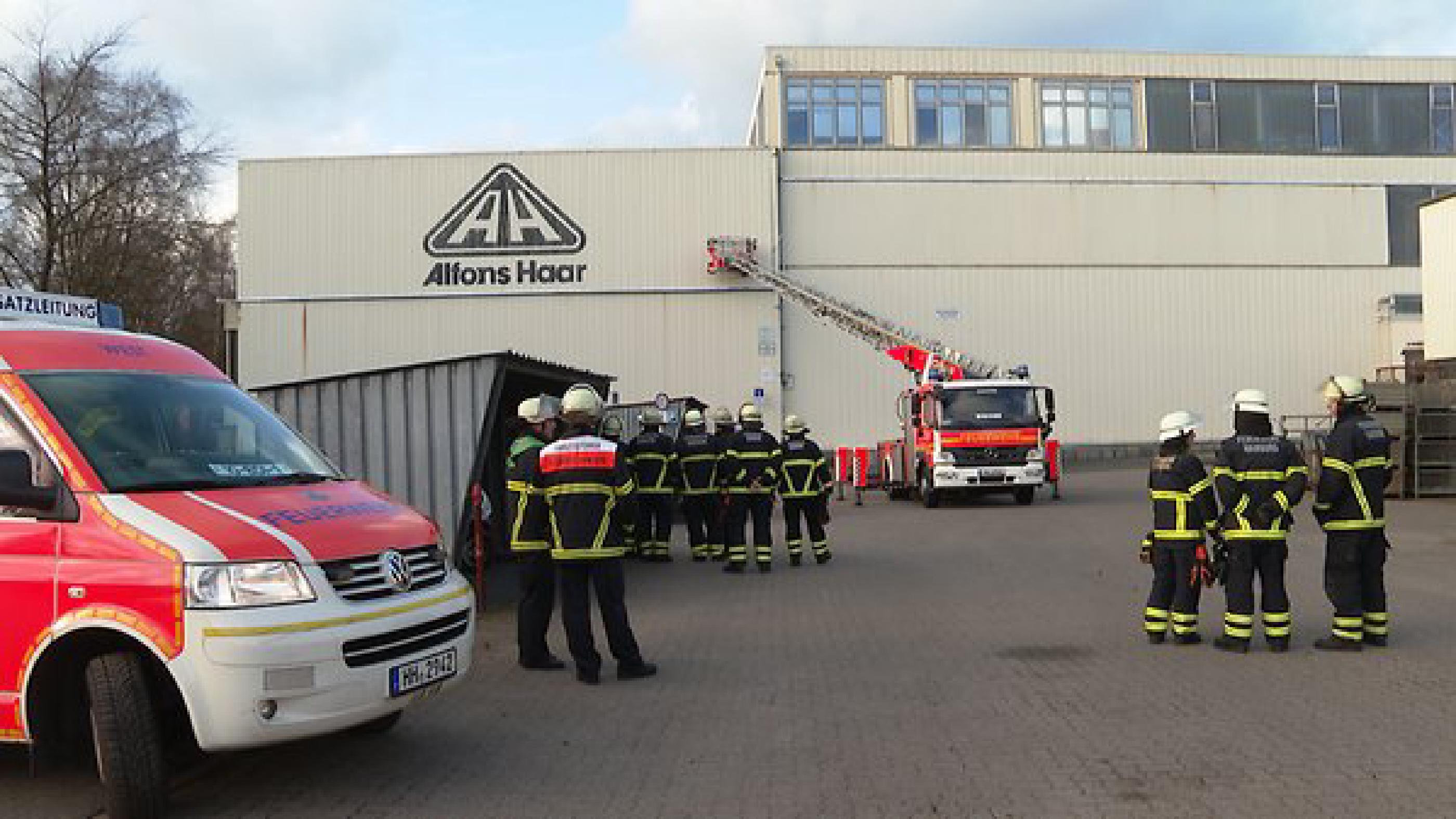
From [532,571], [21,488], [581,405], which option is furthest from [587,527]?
[21,488]

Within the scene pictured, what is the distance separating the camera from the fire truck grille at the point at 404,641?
4945 millimetres

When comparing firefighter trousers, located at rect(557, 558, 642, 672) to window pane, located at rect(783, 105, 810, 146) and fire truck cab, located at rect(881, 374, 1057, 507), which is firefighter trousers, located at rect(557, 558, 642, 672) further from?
window pane, located at rect(783, 105, 810, 146)

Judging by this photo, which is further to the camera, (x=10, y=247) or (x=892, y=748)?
(x=10, y=247)

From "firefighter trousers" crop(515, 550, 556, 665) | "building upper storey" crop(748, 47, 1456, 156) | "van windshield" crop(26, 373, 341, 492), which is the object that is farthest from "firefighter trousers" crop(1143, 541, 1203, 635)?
"building upper storey" crop(748, 47, 1456, 156)

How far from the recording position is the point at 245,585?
476 cm

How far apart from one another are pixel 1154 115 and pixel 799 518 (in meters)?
29.1

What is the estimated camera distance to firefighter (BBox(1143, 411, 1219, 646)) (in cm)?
838

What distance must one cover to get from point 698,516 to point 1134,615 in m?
6.89

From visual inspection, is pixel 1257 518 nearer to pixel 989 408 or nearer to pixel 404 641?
pixel 404 641

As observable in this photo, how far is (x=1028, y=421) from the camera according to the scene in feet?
71.6

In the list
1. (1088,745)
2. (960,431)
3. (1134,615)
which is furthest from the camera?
(960,431)

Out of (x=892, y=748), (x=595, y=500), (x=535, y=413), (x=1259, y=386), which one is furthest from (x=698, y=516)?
(x=1259, y=386)

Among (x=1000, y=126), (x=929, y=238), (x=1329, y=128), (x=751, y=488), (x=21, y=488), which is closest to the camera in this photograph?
(x=21, y=488)

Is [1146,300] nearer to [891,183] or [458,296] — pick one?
[891,183]
